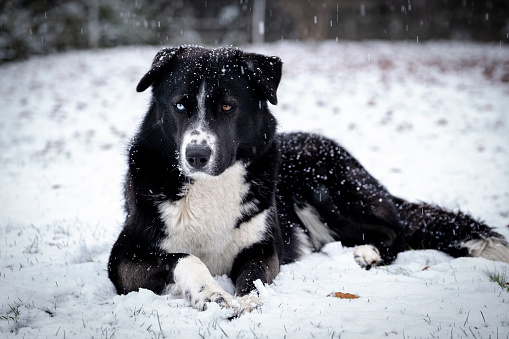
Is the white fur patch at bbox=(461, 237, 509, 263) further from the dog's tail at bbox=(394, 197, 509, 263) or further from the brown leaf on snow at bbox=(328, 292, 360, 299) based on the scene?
the brown leaf on snow at bbox=(328, 292, 360, 299)

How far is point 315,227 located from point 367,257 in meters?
0.83

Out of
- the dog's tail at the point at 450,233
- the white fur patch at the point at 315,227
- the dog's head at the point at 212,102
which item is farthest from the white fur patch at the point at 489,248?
the dog's head at the point at 212,102

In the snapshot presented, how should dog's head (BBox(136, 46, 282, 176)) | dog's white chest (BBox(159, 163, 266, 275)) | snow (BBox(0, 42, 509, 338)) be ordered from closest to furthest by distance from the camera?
snow (BBox(0, 42, 509, 338)), dog's head (BBox(136, 46, 282, 176)), dog's white chest (BBox(159, 163, 266, 275))

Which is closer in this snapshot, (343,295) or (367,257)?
(343,295)

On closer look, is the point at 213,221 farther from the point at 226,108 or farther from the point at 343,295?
the point at 343,295

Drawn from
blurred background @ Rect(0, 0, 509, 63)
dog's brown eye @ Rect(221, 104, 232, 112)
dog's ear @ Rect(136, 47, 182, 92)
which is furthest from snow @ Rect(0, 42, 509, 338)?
blurred background @ Rect(0, 0, 509, 63)

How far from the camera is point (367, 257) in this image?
12.9 feet

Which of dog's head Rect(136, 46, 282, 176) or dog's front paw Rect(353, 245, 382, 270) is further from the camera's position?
dog's front paw Rect(353, 245, 382, 270)

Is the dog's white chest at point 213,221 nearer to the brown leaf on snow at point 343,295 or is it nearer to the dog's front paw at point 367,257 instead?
the brown leaf on snow at point 343,295

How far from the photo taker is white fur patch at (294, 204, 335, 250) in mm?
4570

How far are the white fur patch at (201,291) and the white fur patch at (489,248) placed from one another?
2369 millimetres

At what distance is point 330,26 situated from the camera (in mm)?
24266

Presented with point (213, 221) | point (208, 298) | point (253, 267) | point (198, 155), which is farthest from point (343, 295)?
point (198, 155)

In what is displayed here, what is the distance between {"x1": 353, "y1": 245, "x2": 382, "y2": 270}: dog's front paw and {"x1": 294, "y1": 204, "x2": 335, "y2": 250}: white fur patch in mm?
557
